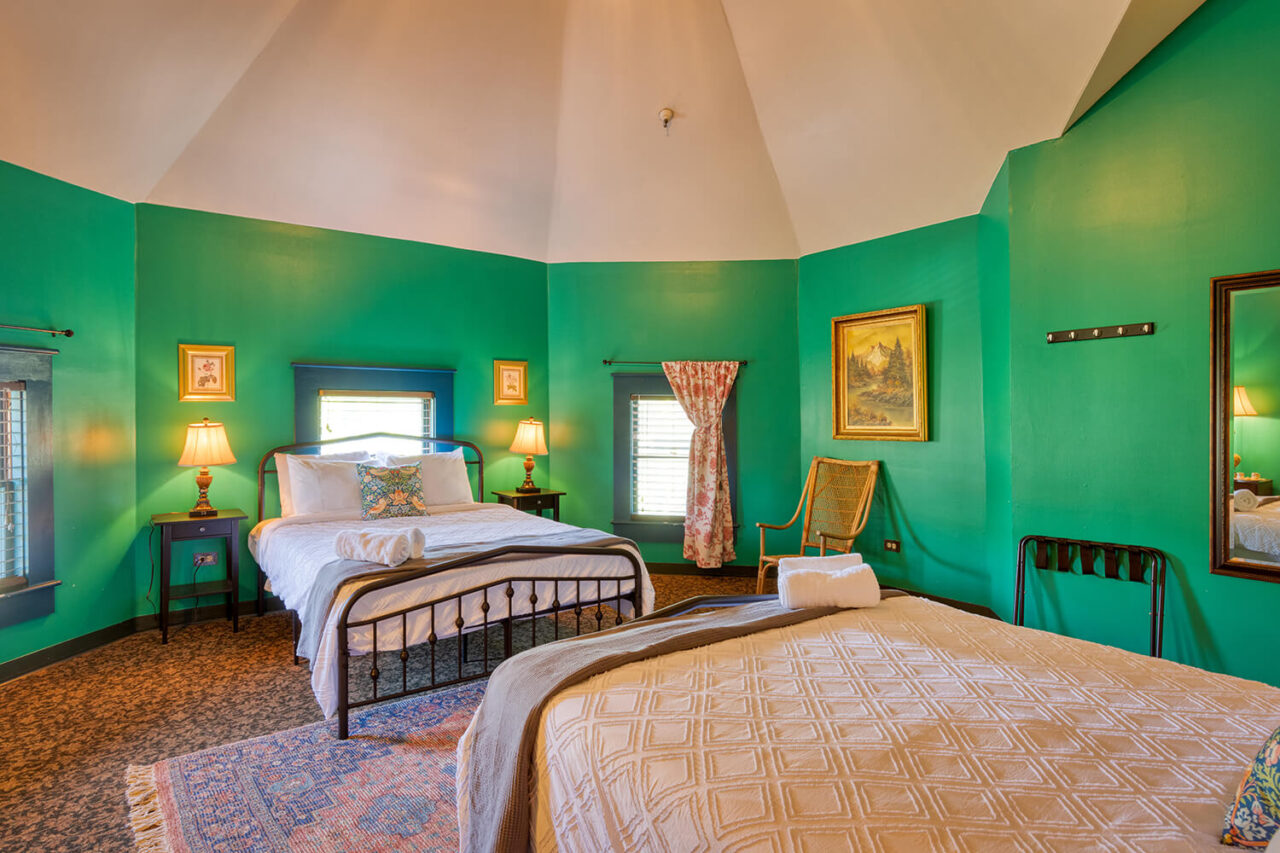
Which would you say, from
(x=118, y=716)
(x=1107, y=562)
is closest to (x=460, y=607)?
(x=118, y=716)

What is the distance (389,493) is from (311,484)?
56 centimetres

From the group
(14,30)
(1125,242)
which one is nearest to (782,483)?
(1125,242)

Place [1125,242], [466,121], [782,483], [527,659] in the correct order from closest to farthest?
1. [527,659]
2. [1125,242]
3. [466,121]
4. [782,483]

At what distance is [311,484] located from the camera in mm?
4504

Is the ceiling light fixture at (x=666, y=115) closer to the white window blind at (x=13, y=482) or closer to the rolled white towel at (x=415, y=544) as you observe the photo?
the rolled white towel at (x=415, y=544)

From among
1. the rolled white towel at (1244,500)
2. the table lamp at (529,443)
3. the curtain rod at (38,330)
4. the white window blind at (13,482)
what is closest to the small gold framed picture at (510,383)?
the table lamp at (529,443)

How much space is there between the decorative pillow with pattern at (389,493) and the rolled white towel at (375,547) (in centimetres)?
117

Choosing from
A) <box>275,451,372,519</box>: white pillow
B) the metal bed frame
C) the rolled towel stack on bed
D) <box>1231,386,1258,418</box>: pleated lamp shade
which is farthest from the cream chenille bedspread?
<box>275,451,372,519</box>: white pillow

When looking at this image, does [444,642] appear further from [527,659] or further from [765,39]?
[765,39]

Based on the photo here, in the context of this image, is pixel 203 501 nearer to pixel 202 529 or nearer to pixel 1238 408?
pixel 202 529

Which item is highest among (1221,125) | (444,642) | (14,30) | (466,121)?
(466,121)

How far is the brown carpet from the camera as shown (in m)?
2.37

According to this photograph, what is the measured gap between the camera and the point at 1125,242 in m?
3.38

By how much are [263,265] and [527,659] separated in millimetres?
4350
